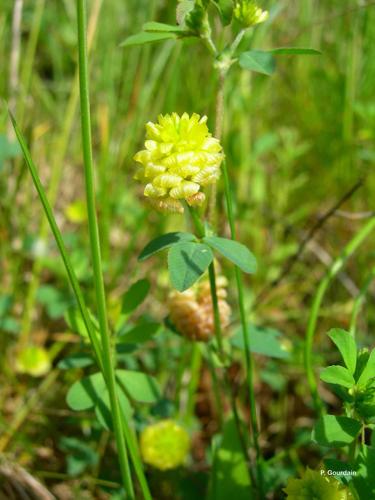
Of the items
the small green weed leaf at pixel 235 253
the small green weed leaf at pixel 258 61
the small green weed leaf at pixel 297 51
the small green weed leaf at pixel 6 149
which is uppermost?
the small green weed leaf at pixel 297 51

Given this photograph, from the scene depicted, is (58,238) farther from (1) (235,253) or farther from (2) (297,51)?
(2) (297,51)

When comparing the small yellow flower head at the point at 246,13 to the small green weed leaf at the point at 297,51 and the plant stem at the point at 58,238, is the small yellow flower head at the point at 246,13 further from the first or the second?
the plant stem at the point at 58,238

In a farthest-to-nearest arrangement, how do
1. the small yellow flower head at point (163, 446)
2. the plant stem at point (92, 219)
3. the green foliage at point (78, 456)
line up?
1. the green foliage at point (78, 456)
2. the small yellow flower head at point (163, 446)
3. the plant stem at point (92, 219)

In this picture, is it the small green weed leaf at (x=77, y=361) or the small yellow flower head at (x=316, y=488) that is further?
the small green weed leaf at (x=77, y=361)

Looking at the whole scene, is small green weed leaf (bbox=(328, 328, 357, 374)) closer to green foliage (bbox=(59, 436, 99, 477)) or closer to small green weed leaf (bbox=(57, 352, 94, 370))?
small green weed leaf (bbox=(57, 352, 94, 370))

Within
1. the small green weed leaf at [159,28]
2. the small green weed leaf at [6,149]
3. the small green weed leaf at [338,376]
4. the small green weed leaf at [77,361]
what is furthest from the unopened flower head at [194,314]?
the small green weed leaf at [6,149]

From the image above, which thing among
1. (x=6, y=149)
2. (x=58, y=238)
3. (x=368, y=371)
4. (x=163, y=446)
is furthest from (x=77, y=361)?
(x=6, y=149)
